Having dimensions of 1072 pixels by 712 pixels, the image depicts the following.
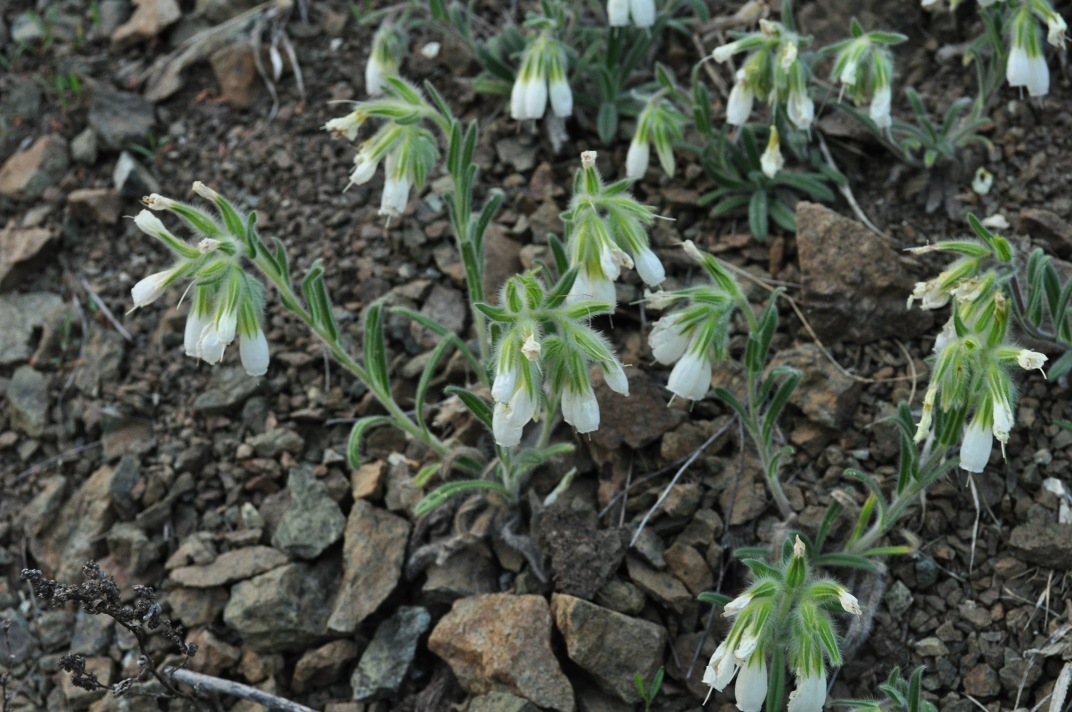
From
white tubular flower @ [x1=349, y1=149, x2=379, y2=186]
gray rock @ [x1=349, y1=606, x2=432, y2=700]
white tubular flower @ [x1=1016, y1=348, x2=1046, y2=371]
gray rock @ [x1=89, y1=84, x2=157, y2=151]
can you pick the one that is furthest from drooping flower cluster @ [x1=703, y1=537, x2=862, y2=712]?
gray rock @ [x1=89, y1=84, x2=157, y2=151]

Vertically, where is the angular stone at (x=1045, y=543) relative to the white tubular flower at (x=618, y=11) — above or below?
below

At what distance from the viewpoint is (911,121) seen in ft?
15.6

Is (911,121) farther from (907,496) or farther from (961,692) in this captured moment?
(961,692)

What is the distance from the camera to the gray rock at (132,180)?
502 cm

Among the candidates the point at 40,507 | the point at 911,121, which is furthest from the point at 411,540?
the point at 911,121

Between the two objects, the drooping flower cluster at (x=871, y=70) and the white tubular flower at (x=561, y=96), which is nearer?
the drooping flower cluster at (x=871, y=70)

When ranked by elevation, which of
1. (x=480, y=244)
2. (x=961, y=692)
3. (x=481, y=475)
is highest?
(x=480, y=244)

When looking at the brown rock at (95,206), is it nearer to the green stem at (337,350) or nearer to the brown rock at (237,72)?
the brown rock at (237,72)

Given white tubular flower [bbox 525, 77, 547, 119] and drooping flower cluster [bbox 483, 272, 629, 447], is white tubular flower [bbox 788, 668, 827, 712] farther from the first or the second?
white tubular flower [bbox 525, 77, 547, 119]

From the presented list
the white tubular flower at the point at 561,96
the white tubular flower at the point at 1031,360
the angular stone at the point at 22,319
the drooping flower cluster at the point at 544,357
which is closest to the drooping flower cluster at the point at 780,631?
the drooping flower cluster at the point at 544,357

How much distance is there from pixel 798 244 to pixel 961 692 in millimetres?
1710

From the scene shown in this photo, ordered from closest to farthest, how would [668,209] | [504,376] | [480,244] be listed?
[504,376] < [480,244] < [668,209]

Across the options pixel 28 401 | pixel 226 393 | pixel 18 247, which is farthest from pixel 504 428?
pixel 18 247

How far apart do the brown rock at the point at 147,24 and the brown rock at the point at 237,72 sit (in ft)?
1.38
